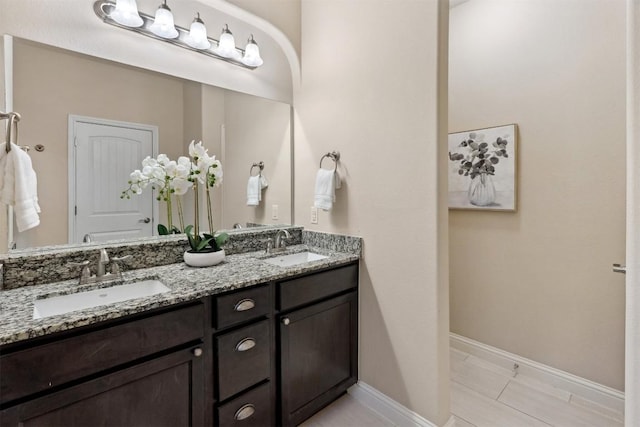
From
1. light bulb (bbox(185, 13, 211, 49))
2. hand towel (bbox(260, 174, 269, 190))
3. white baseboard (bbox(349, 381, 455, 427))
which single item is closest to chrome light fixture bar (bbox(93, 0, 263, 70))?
light bulb (bbox(185, 13, 211, 49))

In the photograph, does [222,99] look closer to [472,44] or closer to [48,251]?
[48,251]

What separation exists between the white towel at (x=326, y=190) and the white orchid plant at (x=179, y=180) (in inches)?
→ 24.9

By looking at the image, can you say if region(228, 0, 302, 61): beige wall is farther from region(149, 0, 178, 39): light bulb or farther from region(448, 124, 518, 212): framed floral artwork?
region(448, 124, 518, 212): framed floral artwork

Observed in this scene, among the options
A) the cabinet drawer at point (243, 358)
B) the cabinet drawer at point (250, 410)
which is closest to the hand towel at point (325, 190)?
the cabinet drawer at point (243, 358)

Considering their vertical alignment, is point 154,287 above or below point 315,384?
above

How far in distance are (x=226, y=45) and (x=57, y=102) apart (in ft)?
3.13

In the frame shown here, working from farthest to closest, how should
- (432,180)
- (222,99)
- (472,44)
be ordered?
(472,44) < (222,99) < (432,180)

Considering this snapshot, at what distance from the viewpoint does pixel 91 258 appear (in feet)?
4.85

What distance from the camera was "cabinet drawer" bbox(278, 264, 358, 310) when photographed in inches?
62.0

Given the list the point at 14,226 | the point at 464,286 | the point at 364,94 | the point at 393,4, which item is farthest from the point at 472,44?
the point at 14,226

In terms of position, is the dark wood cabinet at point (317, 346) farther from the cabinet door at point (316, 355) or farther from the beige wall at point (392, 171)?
the beige wall at point (392, 171)

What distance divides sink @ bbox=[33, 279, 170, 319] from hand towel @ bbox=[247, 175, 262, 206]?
94cm

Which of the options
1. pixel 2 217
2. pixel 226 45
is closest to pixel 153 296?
pixel 2 217

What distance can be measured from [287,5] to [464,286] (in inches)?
100.0
